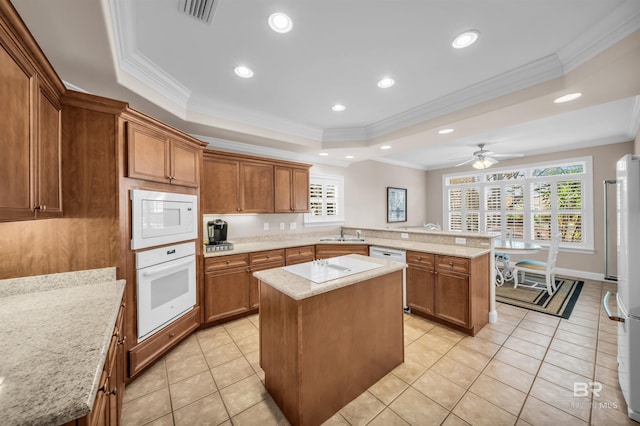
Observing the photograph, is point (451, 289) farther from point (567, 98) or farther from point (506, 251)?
point (567, 98)

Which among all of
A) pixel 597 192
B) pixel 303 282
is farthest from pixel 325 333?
pixel 597 192

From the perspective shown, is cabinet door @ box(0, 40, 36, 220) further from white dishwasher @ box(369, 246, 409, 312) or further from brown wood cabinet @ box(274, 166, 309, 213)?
white dishwasher @ box(369, 246, 409, 312)

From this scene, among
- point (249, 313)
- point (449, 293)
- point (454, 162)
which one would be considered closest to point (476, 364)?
point (449, 293)

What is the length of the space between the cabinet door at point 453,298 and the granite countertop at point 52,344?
3024 millimetres

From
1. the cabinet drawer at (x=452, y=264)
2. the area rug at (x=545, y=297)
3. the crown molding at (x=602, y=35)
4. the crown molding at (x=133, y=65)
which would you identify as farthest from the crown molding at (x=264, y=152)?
the area rug at (x=545, y=297)

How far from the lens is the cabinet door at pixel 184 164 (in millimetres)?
2459

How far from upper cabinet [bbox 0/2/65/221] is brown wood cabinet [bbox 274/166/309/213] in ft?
8.40

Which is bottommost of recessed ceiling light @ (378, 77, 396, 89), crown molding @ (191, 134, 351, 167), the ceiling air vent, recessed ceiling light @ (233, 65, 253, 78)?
crown molding @ (191, 134, 351, 167)

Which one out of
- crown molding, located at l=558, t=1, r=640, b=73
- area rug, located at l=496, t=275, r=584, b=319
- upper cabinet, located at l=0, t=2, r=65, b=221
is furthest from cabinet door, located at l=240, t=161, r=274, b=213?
area rug, located at l=496, t=275, r=584, b=319

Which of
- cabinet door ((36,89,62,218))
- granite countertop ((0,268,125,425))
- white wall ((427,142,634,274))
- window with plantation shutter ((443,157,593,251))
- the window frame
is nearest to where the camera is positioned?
granite countertop ((0,268,125,425))

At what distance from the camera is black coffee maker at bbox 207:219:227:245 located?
3.25 m

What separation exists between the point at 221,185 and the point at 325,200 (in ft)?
7.11

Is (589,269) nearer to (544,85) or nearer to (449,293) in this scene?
(449,293)

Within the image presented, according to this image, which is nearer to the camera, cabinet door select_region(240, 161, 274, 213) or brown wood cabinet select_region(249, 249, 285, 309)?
brown wood cabinet select_region(249, 249, 285, 309)
